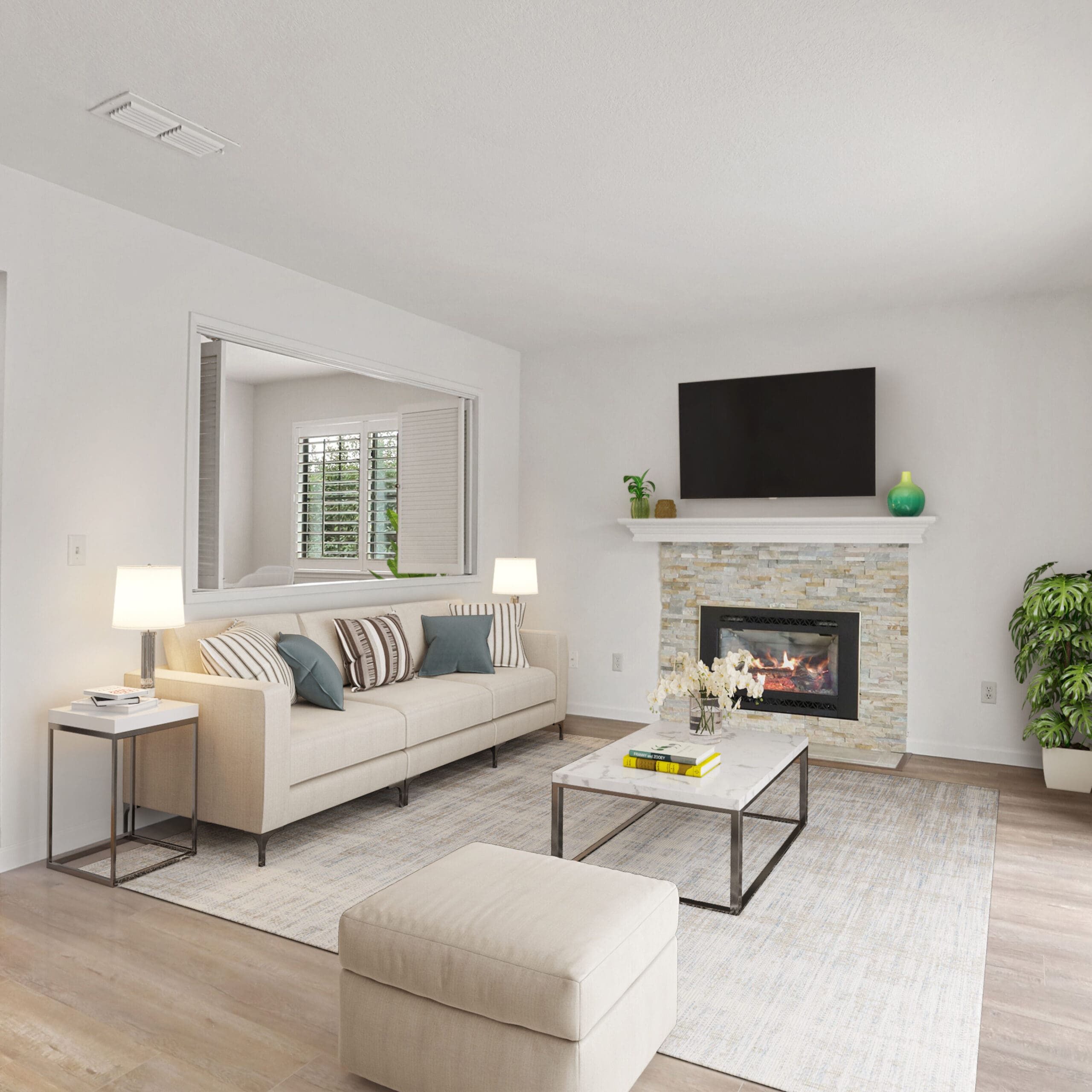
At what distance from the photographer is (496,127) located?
9.78ft

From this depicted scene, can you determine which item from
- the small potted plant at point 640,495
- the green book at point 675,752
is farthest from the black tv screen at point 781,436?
the green book at point 675,752

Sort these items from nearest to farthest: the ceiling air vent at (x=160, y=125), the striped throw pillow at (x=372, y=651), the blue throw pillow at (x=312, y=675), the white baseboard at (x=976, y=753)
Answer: the ceiling air vent at (x=160, y=125) < the blue throw pillow at (x=312, y=675) < the striped throw pillow at (x=372, y=651) < the white baseboard at (x=976, y=753)

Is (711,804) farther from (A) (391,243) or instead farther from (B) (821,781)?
(A) (391,243)

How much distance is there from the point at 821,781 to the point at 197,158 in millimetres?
4141

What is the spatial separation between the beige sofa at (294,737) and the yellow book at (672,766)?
3.98 feet

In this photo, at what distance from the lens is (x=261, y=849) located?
3.37 m

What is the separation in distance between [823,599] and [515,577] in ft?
6.48

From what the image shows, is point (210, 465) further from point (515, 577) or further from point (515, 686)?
point (515, 577)

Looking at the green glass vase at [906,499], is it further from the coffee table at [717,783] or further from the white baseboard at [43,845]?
the white baseboard at [43,845]

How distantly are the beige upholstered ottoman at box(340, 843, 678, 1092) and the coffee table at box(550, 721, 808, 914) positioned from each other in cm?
88

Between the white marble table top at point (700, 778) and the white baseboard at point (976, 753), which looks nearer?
the white marble table top at point (700, 778)

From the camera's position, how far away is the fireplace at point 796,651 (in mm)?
5453

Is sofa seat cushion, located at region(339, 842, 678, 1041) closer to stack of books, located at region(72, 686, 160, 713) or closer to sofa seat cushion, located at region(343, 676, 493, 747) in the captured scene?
stack of books, located at region(72, 686, 160, 713)

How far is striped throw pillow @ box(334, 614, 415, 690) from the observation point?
454cm
